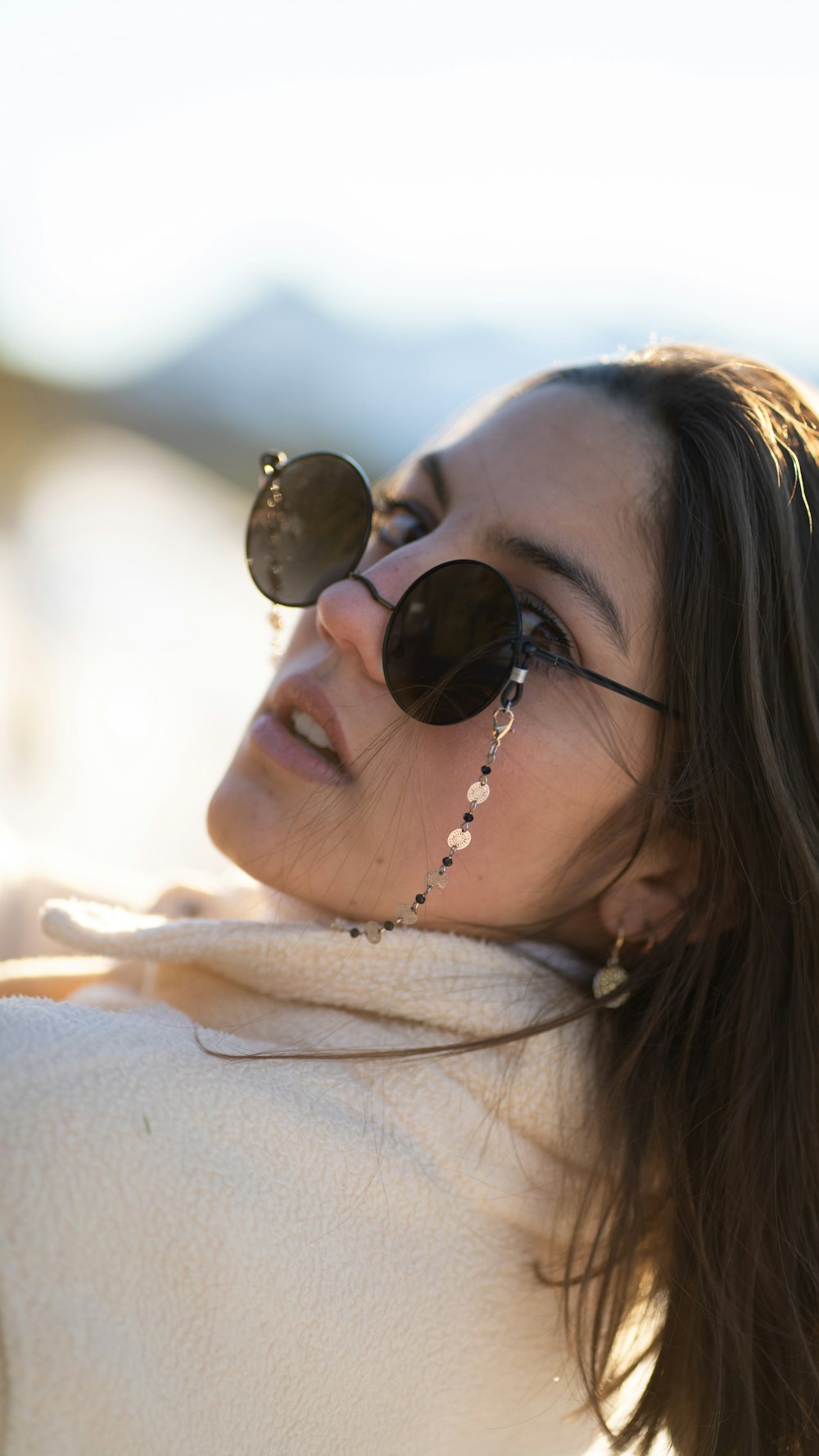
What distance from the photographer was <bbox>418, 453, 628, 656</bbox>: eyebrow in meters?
1.36

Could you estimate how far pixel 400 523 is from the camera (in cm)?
162

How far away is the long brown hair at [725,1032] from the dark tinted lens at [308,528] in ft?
1.50

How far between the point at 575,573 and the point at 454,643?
0.63ft

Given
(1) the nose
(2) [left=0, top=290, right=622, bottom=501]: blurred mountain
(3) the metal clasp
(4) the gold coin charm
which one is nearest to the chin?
(1) the nose

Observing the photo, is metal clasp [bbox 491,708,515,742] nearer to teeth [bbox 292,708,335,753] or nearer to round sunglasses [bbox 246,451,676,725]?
round sunglasses [bbox 246,451,676,725]

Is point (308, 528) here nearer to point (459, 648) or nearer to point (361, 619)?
point (361, 619)

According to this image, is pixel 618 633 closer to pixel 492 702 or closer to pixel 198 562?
pixel 492 702

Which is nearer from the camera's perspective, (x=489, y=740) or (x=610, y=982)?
(x=489, y=740)

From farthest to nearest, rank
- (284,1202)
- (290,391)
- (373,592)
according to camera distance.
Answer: (290,391)
(373,592)
(284,1202)

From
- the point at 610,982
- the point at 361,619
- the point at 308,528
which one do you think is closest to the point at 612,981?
the point at 610,982

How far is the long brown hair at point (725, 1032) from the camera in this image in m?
1.32

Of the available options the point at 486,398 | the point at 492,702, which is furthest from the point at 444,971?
the point at 486,398

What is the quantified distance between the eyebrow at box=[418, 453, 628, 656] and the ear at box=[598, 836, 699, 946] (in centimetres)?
31

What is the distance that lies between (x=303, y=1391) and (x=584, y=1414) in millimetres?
534
